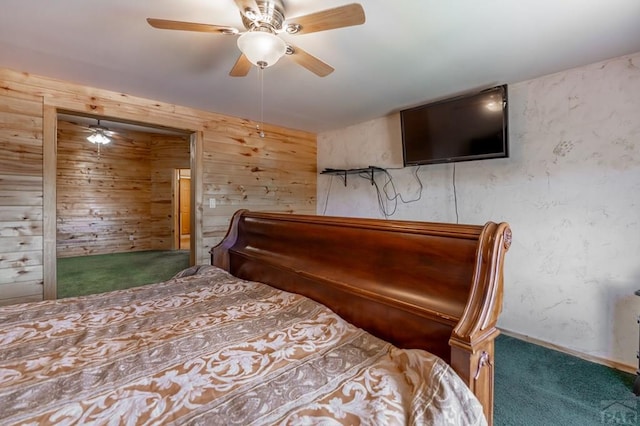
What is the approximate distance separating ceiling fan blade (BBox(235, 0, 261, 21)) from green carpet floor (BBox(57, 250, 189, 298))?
3598mm

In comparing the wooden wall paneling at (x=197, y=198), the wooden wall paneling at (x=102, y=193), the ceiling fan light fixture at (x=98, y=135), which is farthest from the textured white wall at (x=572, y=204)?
the wooden wall paneling at (x=102, y=193)

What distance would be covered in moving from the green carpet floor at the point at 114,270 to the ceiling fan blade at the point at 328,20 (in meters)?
3.70

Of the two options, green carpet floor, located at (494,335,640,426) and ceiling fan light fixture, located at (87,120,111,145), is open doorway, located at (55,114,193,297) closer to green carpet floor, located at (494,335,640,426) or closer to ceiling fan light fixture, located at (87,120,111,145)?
ceiling fan light fixture, located at (87,120,111,145)

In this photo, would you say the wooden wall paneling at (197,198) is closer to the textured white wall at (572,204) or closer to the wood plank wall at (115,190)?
the textured white wall at (572,204)

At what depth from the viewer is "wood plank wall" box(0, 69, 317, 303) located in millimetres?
2457

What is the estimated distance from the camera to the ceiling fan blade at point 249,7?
139cm

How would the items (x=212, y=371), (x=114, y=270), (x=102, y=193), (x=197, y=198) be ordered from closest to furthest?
1. (x=212, y=371)
2. (x=197, y=198)
3. (x=114, y=270)
4. (x=102, y=193)

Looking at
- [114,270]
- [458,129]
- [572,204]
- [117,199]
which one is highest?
[458,129]

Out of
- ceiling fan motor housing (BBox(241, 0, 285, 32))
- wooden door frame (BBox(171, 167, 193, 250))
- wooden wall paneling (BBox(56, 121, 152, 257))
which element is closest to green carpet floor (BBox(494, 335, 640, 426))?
ceiling fan motor housing (BBox(241, 0, 285, 32))

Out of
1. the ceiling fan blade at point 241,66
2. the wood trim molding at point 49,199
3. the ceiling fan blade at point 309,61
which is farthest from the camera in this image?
the wood trim molding at point 49,199

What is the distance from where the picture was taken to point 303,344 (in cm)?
109

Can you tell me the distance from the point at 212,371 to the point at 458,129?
2732mm

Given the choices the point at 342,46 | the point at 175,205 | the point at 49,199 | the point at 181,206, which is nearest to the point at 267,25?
the point at 342,46

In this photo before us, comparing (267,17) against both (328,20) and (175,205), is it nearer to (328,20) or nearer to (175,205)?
(328,20)
